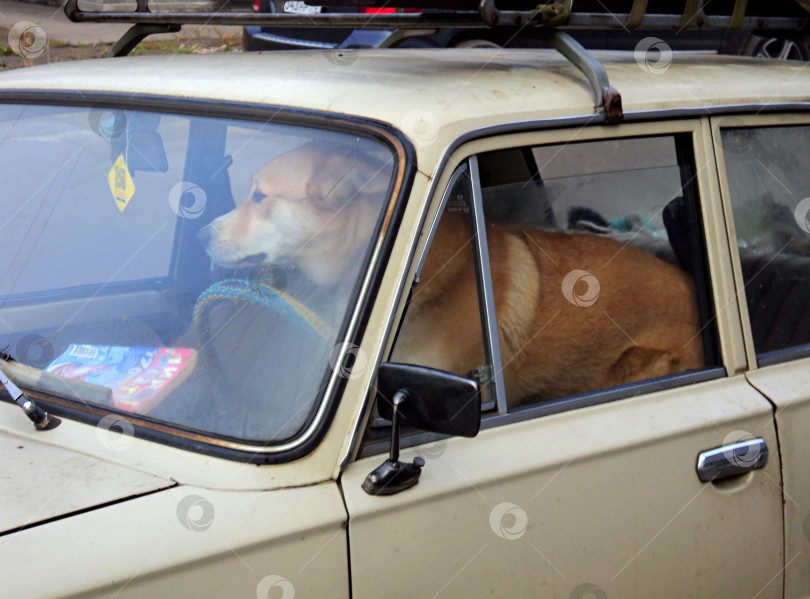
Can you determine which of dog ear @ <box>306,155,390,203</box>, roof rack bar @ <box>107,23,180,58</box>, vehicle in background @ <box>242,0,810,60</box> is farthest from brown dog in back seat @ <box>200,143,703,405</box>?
vehicle in background @ <box>242,0,810,60</box>

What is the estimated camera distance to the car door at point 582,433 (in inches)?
63.7

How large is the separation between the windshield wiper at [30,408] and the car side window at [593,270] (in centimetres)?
80

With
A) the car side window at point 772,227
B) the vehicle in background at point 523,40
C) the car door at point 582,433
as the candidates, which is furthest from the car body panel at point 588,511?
the vehicle in background at point 523,40

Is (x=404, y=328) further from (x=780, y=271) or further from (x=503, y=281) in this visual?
(x=780, y=271)

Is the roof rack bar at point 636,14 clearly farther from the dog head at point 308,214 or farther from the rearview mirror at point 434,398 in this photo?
the rearview mirror at point 434,398

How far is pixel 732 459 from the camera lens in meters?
1.93

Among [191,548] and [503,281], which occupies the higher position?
[503,281]

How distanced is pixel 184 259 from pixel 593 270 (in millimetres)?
972

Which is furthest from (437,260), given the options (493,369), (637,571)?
(637,571)

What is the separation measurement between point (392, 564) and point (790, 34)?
1.95 m

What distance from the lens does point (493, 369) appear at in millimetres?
1783

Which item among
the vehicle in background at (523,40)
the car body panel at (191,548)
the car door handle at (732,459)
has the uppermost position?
the car body panel at (191,548)

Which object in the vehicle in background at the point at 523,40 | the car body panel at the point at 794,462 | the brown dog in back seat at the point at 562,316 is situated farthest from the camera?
the vehicle in background at the point at 523,40

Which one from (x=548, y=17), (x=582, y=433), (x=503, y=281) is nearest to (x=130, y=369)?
(x=503, y=281)
